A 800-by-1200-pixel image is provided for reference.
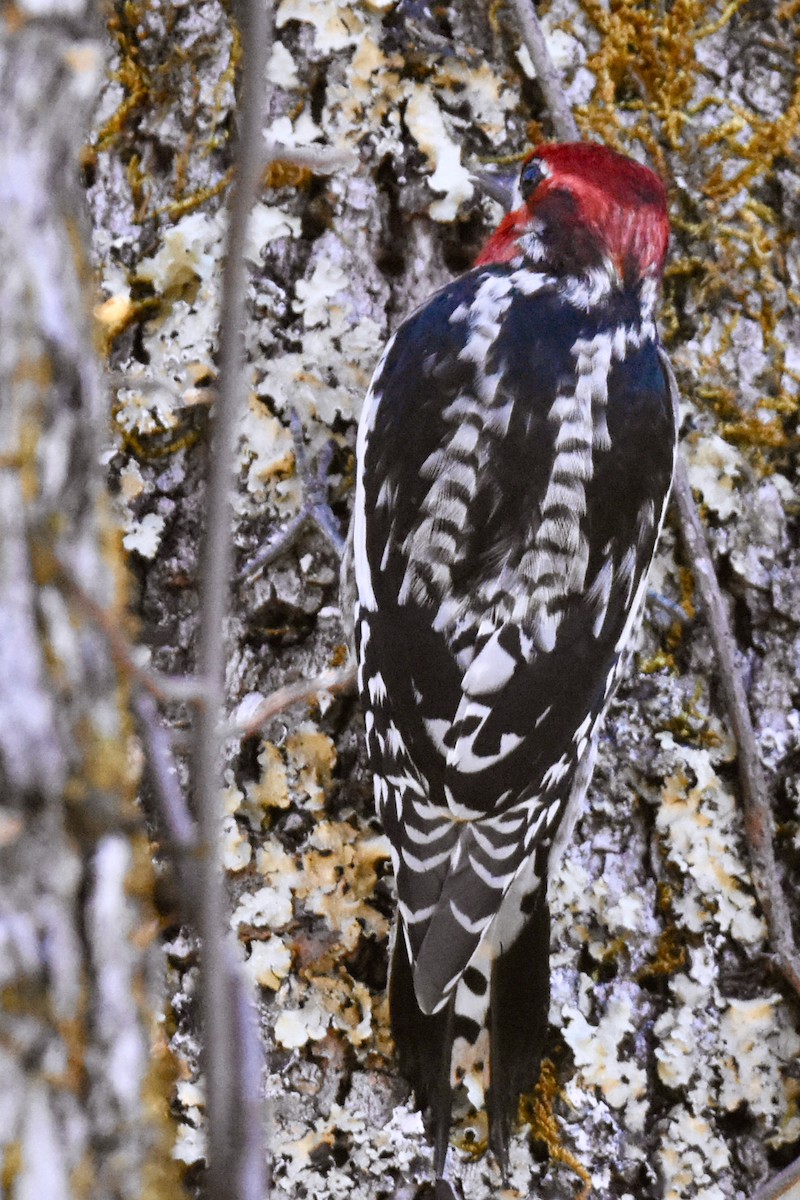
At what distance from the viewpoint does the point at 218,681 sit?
25.0 inches

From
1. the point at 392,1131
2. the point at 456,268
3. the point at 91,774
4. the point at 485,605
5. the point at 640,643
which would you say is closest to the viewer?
the point at 91,774

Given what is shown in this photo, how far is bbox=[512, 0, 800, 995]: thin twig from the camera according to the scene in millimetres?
1882

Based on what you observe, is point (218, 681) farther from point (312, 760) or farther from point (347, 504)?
point (347, 504)

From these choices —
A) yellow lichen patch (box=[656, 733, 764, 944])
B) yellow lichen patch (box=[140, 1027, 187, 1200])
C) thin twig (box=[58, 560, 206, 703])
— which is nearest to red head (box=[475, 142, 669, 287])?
yellow lichen patch (box=[656, 733, 764, 944])

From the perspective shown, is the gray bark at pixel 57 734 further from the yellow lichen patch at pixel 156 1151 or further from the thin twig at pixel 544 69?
the thin twig at pixel 544 69

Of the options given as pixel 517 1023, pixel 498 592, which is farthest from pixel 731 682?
pixel 517 1023

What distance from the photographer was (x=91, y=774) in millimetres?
829

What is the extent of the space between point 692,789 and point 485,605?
45 centimetres

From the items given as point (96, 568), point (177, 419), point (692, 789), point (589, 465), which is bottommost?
point (692, 789)

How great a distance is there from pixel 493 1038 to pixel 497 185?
4.64ft

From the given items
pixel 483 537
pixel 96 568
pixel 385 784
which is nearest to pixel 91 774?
pixel 96 568

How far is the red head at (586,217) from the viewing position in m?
2.01

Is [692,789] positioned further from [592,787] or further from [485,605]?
[485,605]

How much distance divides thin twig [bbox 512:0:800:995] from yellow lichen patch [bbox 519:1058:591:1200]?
1.33 ft
